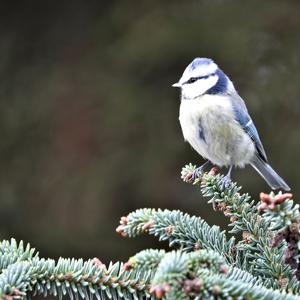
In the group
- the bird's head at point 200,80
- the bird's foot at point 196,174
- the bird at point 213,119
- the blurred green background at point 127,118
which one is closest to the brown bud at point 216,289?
the bird's foot at point 196,174

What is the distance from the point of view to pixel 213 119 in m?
2.34

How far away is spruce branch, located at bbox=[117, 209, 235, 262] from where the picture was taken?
4.16 ft

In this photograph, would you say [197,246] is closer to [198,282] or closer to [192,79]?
[198,282]

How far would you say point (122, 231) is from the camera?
4.18 feet

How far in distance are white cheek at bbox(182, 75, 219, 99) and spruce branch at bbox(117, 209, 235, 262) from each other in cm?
112

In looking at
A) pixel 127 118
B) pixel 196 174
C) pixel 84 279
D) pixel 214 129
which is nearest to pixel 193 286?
pixel 84 279

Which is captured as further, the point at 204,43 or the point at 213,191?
the point at 204,43

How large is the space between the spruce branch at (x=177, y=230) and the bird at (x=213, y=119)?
1.01 metres

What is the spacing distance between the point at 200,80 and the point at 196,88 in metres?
0.04

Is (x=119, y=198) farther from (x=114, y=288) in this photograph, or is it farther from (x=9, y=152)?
(x=114, y=288)

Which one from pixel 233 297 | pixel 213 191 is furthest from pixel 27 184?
pixel 233 297

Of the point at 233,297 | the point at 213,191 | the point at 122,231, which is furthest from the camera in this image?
the point at 213,191

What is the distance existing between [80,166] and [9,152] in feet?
1.40

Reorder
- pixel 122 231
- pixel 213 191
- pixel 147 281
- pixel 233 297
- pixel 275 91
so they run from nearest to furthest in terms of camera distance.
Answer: pixel 233 297, pixel 147 281, pixel 122 231, pixel 213 191, pixel 275 91
